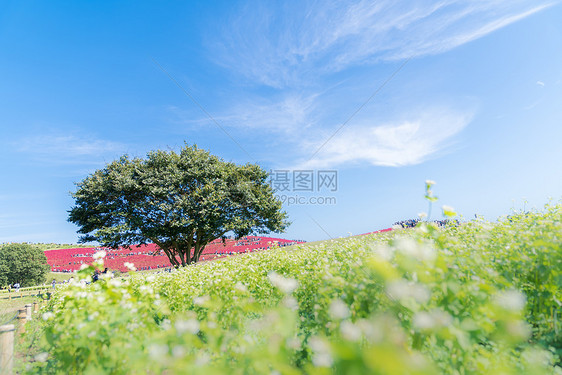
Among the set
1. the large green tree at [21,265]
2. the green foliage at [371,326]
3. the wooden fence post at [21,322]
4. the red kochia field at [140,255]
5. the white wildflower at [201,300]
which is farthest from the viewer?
the large green tree at [21,265]

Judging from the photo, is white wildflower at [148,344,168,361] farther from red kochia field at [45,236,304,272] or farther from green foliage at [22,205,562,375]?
red kochia field at [45,236,304,272]

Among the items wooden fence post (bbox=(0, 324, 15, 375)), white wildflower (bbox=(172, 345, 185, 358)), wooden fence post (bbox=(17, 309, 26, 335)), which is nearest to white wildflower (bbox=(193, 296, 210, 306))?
white wildflower (bbox=(172, 345, 185, 358))

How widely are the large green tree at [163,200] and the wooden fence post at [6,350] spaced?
1773 cm

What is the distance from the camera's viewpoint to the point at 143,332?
11.6 ft

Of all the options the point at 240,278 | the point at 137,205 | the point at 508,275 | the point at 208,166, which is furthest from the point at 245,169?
the point at 508,275

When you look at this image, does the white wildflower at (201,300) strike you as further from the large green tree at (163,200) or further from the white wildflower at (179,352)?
the large green tree at (163,200)

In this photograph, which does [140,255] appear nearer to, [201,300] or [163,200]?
[163,200]

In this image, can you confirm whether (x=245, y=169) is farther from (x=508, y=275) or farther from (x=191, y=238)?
(x=508, y=275)

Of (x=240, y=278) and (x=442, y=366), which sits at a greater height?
(x=240, y=278)

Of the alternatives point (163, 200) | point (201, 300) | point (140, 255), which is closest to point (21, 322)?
point (201, 300)

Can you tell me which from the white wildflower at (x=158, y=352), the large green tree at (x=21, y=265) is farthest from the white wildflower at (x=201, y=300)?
the large green tree at (x=21, y=265)

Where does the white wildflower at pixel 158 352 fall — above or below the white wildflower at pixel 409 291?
below

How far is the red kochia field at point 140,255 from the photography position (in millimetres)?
30128

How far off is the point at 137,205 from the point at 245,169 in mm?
9615
